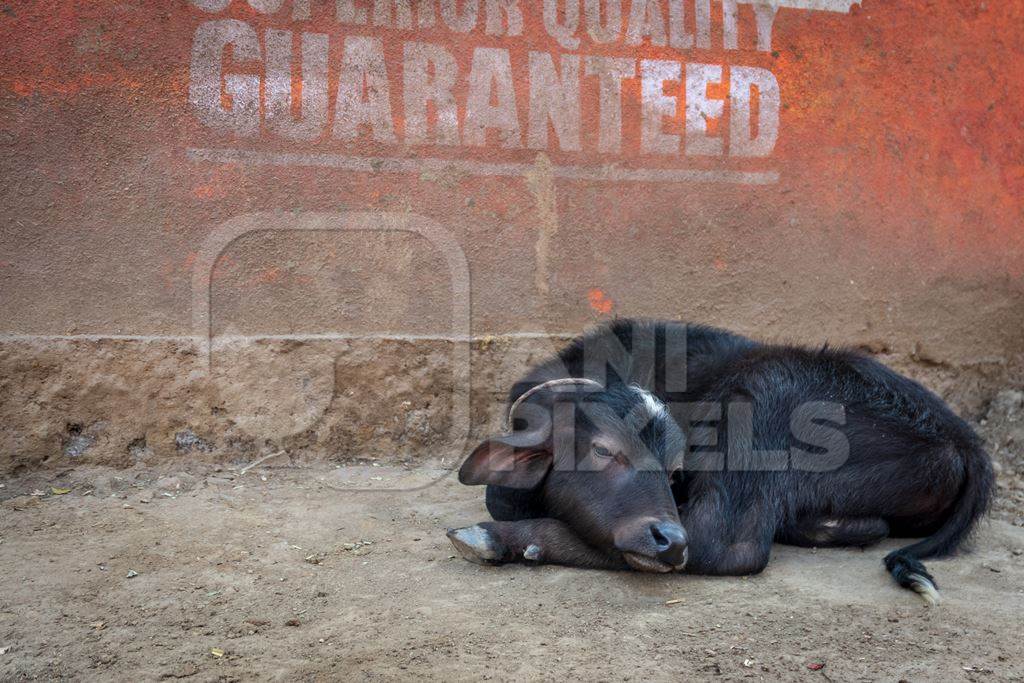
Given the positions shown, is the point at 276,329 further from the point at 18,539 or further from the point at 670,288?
the point at 670,288

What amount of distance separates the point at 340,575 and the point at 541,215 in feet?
7.06

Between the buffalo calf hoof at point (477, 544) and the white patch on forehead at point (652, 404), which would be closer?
the buffalo calf hoof at point (477, 544)

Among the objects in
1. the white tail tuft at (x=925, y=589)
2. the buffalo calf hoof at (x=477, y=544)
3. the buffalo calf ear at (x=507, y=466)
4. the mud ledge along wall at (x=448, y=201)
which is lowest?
the white tail tuft at (x=925, y=589)

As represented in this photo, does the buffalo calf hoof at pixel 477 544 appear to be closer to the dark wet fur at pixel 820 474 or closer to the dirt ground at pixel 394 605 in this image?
the dirt ground at pixel 394 605

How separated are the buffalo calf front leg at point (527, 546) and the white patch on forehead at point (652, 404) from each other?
1.74ft

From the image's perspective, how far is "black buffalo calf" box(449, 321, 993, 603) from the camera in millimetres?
3197

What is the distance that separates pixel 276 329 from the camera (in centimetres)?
423

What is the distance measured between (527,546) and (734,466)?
0.82 m

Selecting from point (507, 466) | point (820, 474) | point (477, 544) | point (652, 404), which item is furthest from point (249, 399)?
point (820, 474)

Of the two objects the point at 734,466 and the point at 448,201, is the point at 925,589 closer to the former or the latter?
the point at 734,466

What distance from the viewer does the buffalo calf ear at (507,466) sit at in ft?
11.1

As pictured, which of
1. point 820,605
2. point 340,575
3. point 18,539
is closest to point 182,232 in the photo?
point 18,539

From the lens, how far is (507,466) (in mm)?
3387

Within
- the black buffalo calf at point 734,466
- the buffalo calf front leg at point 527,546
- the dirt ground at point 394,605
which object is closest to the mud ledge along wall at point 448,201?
the dirt ground at point 394,605
